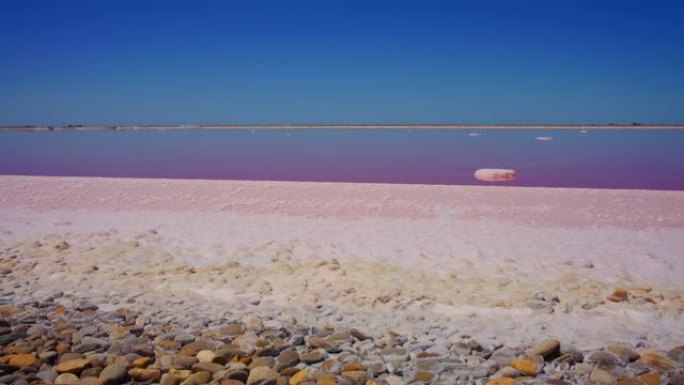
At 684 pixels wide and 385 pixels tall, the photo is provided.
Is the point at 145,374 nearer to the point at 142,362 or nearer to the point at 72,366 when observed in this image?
the point at 142,362

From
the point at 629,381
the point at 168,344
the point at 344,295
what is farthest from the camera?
the point at 344,295

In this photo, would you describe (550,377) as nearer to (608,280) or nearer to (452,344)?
(452,344)

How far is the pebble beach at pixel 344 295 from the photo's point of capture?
10.5ft

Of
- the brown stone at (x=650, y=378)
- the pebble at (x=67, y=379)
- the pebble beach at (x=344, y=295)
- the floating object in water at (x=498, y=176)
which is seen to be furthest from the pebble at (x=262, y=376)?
the floating object in water at (x=498, y=176)

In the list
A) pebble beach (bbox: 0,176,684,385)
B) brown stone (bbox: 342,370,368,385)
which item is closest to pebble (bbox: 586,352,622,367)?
pebble beach (bbox: 0,176,684,385)

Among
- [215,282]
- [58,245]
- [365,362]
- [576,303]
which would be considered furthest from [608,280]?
[58,245]

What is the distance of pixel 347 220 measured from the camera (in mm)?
8273

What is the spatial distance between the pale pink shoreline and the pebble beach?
0.10 m

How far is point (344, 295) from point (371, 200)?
552cm

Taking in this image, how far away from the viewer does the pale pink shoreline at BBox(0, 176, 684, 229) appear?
8.44 m

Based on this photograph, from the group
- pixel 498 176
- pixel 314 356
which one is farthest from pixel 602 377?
pixel 498 176

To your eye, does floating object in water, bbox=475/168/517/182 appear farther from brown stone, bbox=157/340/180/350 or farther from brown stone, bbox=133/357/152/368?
brown stone, bbox=133/357/152/368

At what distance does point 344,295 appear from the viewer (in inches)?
181

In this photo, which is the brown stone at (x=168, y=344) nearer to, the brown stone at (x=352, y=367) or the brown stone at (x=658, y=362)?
the brown stone at (x=352, y=367)
